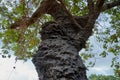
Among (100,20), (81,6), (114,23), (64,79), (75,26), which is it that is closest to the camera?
(64,79)

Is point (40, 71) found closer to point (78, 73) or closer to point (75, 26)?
point (78, 73)

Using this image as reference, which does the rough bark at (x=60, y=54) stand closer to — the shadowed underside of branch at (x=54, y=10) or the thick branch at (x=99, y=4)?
Result: the shadowed underside of branch at (x=54, y=10)

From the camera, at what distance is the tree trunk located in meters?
3.81

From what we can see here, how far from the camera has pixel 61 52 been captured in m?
4.13

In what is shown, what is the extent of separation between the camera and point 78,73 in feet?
12.7

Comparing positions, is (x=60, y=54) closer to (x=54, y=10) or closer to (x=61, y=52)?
(x=61, y=52)

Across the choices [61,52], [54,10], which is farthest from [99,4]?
[61,52]

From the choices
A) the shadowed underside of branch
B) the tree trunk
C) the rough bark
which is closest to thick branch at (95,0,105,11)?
the shadowed underside of branch

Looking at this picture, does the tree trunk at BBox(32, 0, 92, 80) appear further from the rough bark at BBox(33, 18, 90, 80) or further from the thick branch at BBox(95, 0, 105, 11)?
the thick branch at BBox(95, 0, 105, 11)

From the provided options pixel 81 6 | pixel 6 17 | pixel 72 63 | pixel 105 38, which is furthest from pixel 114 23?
pixel 72 63

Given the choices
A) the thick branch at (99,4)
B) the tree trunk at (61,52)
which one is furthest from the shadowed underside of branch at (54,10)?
the tree trunk at (61,52)

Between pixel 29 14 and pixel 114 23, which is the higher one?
pixel 114 23

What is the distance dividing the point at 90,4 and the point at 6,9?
331 centimetres

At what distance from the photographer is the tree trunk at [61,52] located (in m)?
3.81
